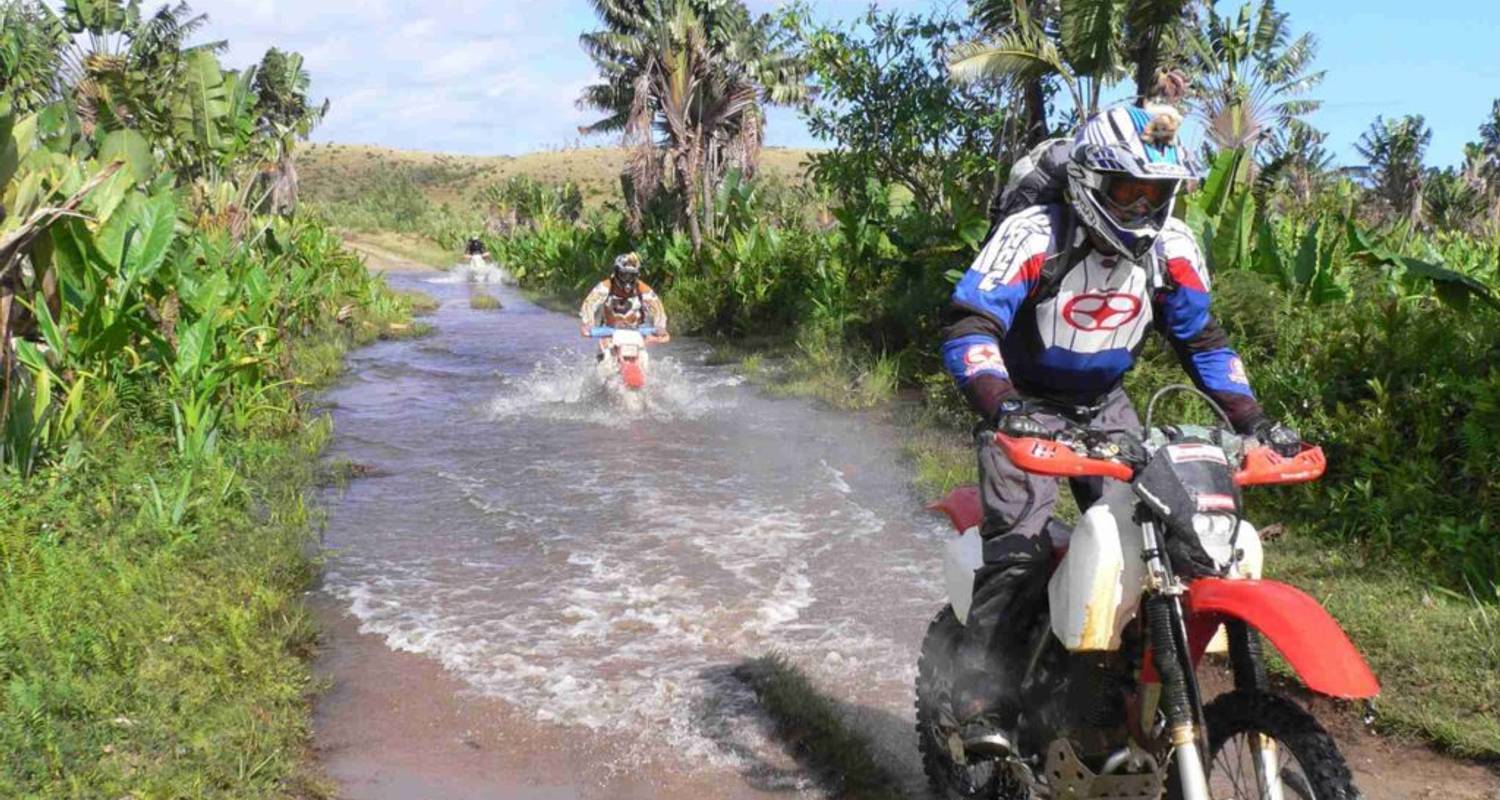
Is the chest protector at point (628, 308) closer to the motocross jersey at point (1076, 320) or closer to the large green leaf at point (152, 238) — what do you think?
the large green leaf at point (152, 238)

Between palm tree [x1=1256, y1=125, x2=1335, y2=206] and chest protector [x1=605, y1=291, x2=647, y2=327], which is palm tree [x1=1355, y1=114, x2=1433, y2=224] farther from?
chest protector [x1=605, y1=291, x2=647, y2=327]

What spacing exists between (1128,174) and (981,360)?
60 centimetres

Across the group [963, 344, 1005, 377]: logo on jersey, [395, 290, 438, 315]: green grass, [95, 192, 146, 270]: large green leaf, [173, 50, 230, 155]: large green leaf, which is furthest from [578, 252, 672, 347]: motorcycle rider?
[395, 290, 438, 315]: green grass

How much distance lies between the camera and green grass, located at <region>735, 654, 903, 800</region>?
416 centimetres

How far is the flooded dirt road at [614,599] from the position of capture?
4.38 meters

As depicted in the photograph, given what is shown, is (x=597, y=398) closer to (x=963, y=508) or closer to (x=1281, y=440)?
(x=963, y=508)

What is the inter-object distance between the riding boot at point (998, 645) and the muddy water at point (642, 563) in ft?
2.95

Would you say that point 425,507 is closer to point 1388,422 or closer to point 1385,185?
point 1388,422

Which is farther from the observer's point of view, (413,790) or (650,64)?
(650,64)

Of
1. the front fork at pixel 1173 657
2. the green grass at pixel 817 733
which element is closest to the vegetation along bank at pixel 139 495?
the green grass at pixel 817 733

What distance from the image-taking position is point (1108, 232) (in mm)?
3201

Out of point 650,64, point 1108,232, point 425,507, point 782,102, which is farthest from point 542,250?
point 1108,232

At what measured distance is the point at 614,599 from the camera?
246 inches

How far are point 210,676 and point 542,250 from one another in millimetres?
28041
